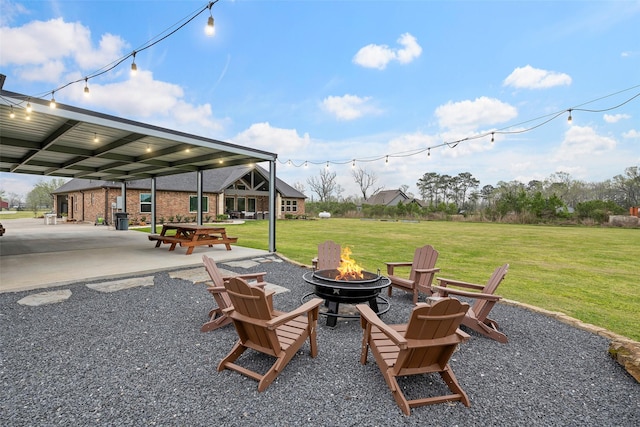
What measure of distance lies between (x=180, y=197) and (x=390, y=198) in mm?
36762

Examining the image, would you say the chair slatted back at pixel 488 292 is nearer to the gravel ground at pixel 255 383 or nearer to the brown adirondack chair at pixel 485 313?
the brown adirondack chair at pixel 485 313

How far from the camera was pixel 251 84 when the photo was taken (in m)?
16.8

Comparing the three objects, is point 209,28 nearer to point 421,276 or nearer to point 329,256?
point 329,256

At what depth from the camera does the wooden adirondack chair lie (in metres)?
2.39

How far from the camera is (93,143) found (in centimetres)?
799

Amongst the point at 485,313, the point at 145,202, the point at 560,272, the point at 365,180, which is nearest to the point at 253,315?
the point at 485,313

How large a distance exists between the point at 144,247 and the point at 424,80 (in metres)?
14.9

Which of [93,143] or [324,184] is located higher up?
[324,184]

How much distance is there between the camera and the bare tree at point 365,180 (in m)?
53.8

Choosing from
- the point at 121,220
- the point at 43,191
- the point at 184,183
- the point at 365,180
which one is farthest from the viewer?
the point at 365,180

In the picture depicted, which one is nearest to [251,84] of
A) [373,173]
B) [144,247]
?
[144,247]

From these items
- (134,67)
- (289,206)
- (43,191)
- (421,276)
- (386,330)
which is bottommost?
(421,276)

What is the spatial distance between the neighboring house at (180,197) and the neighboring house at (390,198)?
23258mm

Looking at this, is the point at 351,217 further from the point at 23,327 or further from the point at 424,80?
the point at 23,327
